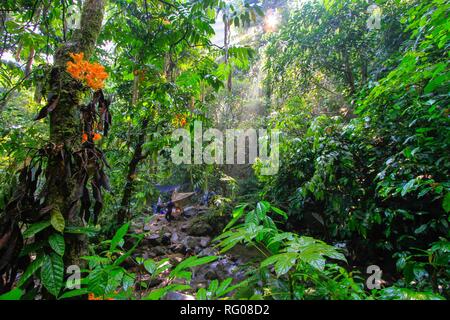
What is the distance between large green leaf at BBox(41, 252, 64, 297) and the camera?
71cm

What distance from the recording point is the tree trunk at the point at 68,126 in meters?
0.96

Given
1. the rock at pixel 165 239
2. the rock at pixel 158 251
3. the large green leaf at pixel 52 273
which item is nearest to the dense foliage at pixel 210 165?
the large green leaf at pixel 52 273

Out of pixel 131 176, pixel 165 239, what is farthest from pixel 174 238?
pixel 131 176

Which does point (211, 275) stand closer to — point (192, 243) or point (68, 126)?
point (192, 243)

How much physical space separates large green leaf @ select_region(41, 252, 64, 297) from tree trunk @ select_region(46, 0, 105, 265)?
6.7 inches

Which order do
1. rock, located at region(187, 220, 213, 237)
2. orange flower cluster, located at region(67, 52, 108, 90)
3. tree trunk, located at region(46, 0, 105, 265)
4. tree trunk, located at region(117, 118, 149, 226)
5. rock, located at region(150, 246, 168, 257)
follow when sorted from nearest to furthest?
tree trunk, located at region(46, 0, 105, 265)
orange flower cluster, located at region(67, 52, 108, 90)
tree trunk, located at region(117, 118, 149, 226)
rock, located at region(150, 246, 168, 257)
rock, located at region(187, 220, 213, 237)

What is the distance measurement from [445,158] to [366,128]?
39.5 inches

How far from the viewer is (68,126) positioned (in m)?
1.08

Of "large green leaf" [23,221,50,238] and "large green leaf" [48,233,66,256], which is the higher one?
"large green leaf" [23,221,50,238]

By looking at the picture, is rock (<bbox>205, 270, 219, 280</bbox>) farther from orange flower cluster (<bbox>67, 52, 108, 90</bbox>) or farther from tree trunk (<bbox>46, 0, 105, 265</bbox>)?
orange flower cluster (<bbox>67, 52, 108, 90</bbox>)

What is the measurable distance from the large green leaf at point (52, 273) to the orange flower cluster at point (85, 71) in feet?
2.55

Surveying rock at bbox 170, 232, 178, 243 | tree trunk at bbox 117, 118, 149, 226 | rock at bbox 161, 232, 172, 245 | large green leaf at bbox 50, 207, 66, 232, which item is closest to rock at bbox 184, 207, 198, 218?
rock at bbox 170, 232, 178, 243

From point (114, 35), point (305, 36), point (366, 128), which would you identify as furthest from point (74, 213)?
point (305, 36)

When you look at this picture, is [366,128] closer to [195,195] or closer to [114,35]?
[114,35]
